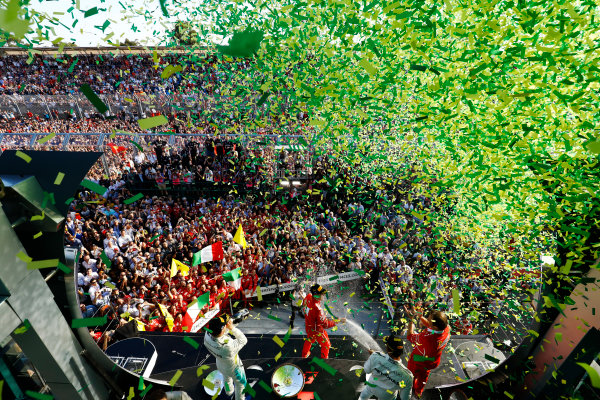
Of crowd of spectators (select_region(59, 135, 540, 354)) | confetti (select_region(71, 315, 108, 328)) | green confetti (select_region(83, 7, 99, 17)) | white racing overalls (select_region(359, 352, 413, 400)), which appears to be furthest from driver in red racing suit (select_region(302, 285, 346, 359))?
green confetti (select_region(83, 7, 99, 17))

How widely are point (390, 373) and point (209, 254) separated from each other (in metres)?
4.54

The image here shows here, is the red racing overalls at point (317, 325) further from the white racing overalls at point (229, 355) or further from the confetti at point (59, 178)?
the confetti at point (59, 178)

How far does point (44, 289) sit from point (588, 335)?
582cm

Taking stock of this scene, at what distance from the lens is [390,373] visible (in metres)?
3.43

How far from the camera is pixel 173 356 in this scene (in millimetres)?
5395

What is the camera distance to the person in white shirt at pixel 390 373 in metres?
3.40

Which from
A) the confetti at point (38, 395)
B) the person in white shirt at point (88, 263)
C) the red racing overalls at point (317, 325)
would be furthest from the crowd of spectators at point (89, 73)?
the confetti at point (38, 395)

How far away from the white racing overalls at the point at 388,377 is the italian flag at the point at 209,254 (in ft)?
13.7

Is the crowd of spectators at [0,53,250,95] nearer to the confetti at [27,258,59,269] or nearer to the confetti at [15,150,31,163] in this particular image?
the confetti at [15,150,31,163]

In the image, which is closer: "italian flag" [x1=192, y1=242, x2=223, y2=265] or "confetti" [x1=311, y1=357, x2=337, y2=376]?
"confetti" [x1=311, y1=357, x2=337, y2=376]

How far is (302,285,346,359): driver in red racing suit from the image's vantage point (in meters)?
4.71

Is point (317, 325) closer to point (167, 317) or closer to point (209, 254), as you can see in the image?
point (209, 254)

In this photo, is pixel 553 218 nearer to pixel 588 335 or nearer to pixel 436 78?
pixel 588 335

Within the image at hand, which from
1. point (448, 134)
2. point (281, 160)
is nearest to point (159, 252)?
point (281, 160)
